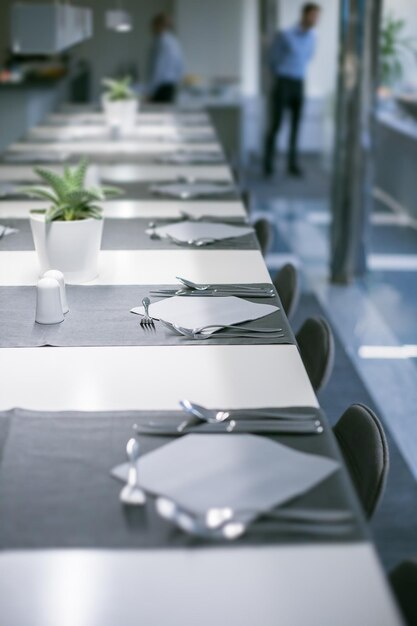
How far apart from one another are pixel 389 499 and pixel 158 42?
7.34 meters

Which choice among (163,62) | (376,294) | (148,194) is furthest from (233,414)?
(163,62)

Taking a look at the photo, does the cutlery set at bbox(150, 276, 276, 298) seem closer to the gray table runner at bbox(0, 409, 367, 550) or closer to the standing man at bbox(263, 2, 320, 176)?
the gray table runner at bbox(0, 409, 367, 550)

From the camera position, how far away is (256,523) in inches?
50.7

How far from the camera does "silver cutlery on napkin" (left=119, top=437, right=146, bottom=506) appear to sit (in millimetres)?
1349

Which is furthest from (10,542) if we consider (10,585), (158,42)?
(158,42)

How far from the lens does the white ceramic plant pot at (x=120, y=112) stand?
5.75 meters

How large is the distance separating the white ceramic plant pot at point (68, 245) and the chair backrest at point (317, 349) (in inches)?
23.6

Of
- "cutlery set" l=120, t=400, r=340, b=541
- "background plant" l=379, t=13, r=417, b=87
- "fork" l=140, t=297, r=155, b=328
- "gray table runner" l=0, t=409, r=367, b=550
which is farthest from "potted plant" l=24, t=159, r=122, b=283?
"background plant" l=379, t=13, r=417, b=87

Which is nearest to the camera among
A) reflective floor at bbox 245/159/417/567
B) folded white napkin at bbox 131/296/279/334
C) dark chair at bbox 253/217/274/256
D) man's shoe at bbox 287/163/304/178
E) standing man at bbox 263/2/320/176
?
folded white napkin at bbox 131/296/279/334

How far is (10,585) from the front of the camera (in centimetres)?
117

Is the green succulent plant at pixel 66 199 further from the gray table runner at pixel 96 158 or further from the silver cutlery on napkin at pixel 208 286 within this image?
the gray table runner at pixel 96 158

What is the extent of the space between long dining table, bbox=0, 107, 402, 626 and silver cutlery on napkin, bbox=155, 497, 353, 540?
2 cm

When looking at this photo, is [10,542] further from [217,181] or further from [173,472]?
[217,181]

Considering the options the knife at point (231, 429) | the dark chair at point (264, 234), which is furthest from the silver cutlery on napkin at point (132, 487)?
the dark chair at point (264, 234)
